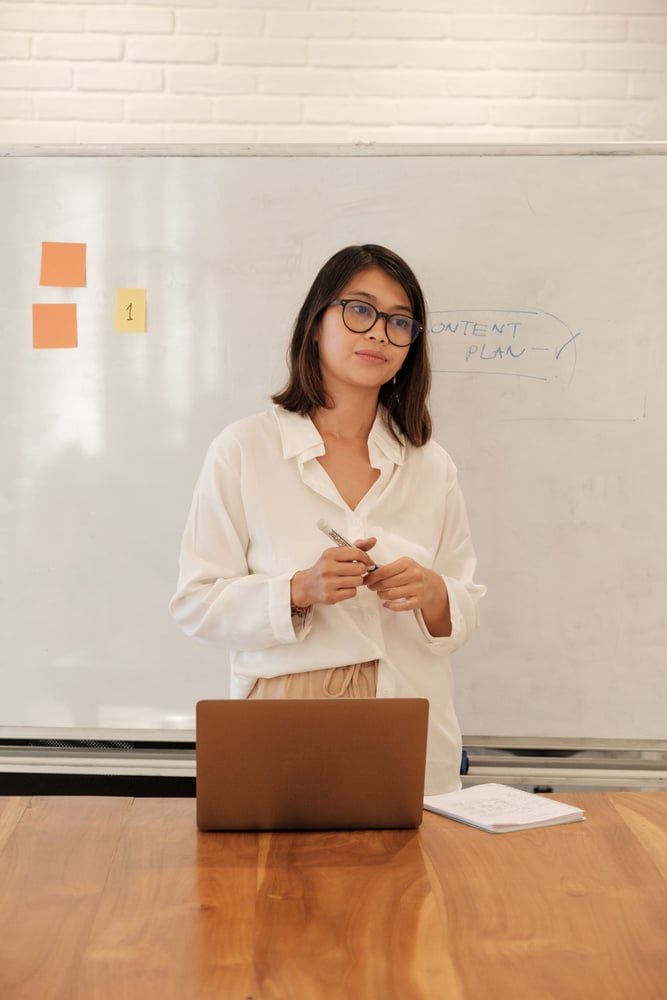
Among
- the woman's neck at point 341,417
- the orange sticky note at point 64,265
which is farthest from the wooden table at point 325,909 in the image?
the orange sticky note at point 64,265

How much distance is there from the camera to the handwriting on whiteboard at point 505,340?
252 centimetres

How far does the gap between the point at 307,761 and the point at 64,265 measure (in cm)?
168

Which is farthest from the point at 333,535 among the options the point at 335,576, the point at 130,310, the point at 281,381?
the point at 130,310

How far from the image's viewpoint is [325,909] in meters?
1.10

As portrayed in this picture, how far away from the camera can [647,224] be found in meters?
2.51

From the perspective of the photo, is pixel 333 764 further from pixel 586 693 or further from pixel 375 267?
pixel 586 693

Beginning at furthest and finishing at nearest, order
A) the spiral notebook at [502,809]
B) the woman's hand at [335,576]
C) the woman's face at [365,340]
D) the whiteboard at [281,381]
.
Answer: the whiteboard at [281,381], the woman's face at [365,340], the woman's hand at [335,576], the spiral notebook at [502,809]

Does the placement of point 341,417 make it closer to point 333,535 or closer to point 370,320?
point 370,320

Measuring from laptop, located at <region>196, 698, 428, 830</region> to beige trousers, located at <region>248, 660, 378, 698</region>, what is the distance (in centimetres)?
44

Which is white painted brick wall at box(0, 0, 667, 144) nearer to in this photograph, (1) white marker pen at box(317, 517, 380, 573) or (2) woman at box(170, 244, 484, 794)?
(2) woman at box(170, 244, 484, 794)

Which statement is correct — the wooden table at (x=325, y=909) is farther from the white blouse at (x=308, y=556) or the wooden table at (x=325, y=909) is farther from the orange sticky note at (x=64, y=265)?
the orange sticky note at (x=64, y=265)

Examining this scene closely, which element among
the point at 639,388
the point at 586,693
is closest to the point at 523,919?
the point at 586,693

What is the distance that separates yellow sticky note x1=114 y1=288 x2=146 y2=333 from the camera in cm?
255

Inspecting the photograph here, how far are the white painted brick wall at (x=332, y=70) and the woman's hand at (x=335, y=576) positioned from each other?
160cm
